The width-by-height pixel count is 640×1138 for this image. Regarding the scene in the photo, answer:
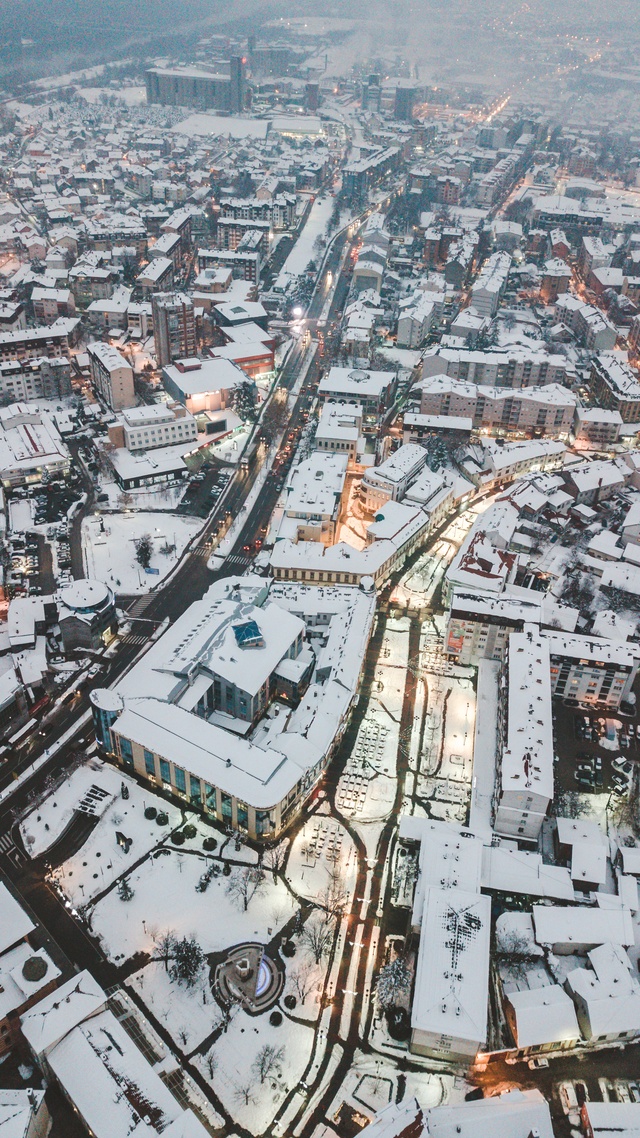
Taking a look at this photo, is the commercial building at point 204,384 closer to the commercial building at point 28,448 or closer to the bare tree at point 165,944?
the commercial building at point 28,448

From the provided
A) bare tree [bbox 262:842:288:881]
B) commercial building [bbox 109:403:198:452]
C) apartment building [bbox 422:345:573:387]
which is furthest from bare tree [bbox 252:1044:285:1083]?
apartment building [bbox 422:345:573:387]

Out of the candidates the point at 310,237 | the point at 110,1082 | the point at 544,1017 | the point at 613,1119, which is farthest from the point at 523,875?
the point at 310,237

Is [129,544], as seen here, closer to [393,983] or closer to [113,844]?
[113,844]

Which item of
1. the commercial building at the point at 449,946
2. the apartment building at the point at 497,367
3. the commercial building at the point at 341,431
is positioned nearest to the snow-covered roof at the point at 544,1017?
the commercial building at the point at 449,946

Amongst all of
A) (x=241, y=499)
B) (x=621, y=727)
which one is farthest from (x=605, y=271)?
(x=621, y=727)

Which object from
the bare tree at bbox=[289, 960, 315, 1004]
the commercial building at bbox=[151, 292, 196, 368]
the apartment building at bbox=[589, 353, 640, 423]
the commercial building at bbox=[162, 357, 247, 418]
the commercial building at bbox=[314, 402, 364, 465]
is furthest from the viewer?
the commercial building at bbox=[151, 292, 196, 368]

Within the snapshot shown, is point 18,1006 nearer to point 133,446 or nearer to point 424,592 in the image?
point 424,592

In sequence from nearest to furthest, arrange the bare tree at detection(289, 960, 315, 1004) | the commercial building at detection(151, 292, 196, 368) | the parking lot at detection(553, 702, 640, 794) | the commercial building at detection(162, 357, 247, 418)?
1. the bare tree at detection(289, 960, 315, 1004)
2. the parking lot at detection(553, 702, 640, 794)
3. the commercial building at detection(162, 357, 247, 418)
4. the commercial building at detection(151, 292, 196, 368)

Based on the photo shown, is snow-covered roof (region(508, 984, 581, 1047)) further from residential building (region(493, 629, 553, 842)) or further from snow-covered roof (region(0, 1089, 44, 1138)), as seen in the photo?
snow-covered roof (region(0, 1089, 44, 1138))
